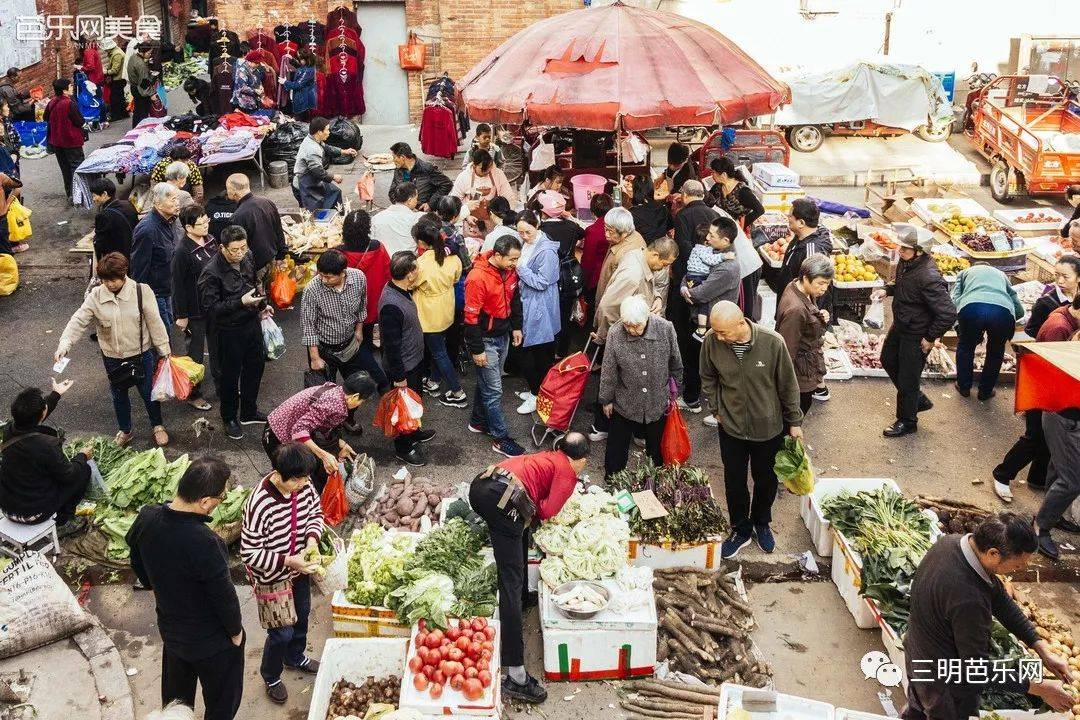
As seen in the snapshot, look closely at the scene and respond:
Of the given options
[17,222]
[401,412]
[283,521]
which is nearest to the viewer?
[283,521]

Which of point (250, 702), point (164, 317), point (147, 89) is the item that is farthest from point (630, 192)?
point (147, 89)

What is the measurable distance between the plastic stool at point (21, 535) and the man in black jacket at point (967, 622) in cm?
564

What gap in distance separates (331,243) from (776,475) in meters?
6.22

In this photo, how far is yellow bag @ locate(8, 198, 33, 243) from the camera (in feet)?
40.4

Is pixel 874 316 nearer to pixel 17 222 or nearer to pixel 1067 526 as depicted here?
pixel 1067 526

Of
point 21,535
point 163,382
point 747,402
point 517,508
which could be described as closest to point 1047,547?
point 747,402

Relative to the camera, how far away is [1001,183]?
15.0m

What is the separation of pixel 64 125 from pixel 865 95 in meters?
12.4

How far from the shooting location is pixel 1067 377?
21.5 ft

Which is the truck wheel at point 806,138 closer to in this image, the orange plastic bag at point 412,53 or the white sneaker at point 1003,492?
the orange plastic bag at point 412,53

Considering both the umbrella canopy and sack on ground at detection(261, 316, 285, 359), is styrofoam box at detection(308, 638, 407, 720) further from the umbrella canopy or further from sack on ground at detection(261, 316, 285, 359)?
the umbrella canopy

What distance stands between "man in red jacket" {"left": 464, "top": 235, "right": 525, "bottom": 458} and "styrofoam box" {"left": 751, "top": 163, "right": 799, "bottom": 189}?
5.75 m

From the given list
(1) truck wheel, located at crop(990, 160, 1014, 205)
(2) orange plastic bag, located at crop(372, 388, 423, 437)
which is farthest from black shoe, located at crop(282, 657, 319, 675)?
(1) truck wheel, located at crop(990, 160, 1014, 205)

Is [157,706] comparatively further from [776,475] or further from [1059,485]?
[1059,485]
